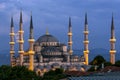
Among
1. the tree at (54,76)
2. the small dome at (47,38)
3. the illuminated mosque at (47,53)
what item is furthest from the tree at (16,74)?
the small dome at (47,38)

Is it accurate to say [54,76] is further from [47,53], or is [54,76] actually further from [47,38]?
[47,38]

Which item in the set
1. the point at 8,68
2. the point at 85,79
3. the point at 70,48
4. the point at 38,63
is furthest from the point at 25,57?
the point at 85,79

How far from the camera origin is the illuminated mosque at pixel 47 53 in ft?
272

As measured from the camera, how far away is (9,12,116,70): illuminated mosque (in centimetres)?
8294

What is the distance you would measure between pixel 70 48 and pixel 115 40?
37.3 feet

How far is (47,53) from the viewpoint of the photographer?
86.8 m

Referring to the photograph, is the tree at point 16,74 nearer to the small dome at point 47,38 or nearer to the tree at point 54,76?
the tree at point 54,76

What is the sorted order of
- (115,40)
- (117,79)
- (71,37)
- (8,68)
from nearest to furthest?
(117,79) → (8,68) → (115,40) → (71,37)

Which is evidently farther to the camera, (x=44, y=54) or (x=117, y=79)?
(x=44, y=54)

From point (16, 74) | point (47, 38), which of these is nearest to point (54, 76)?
point (16, 74)

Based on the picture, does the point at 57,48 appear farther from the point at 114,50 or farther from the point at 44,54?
the point at 114,50

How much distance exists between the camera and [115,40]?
83.6 m

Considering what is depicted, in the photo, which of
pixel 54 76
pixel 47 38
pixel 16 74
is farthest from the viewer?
pixel 47 38

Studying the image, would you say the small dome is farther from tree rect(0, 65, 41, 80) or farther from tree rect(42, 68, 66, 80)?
tree rect(0, 65, 41, 80)
